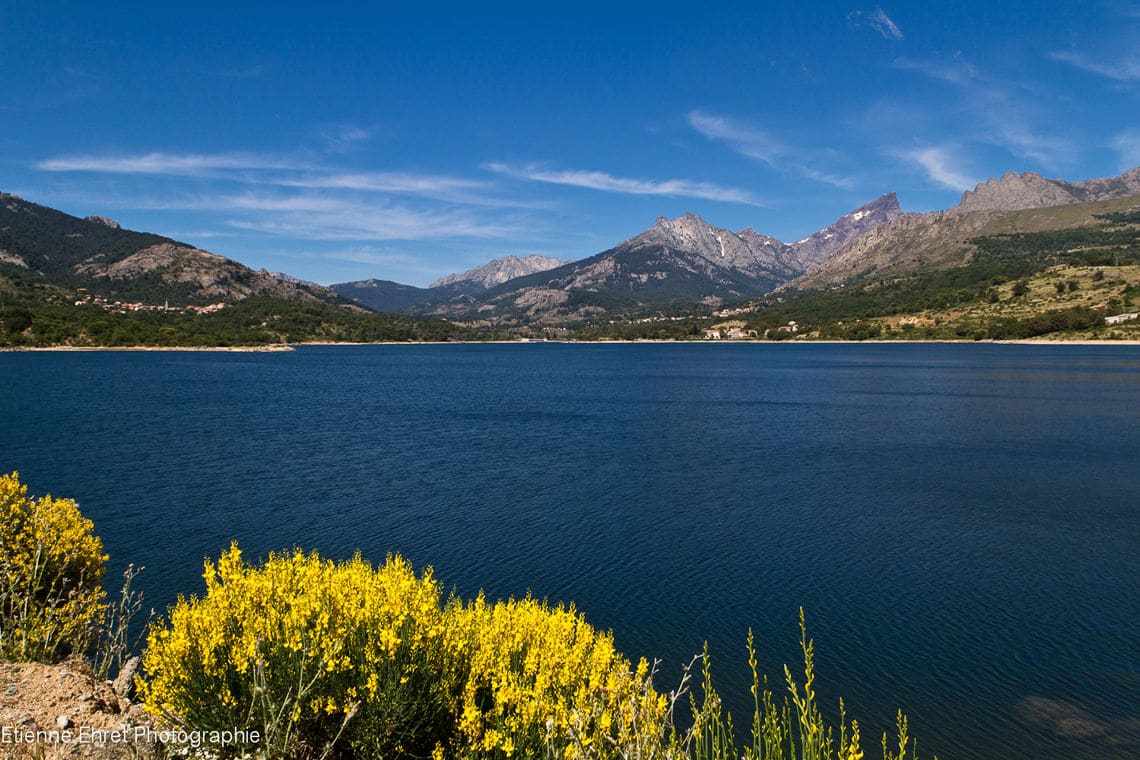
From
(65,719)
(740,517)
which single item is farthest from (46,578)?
(740,517)

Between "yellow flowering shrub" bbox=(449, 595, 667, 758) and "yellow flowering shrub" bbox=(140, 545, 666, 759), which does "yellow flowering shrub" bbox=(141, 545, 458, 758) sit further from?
"yellow flowering shrub" bbox=(449, 595, 667, 758)

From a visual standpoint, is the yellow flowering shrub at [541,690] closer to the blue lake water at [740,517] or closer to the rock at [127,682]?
the rock at [127,682]

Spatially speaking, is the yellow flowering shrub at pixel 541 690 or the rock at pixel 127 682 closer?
the yellow flowering shrub at pixel 541 690

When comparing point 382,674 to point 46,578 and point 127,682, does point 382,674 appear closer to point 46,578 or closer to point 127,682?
point 127,682

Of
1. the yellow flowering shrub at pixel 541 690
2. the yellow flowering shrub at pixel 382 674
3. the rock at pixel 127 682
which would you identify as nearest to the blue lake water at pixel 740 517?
the yellow flowering shrub at pixel 541 690

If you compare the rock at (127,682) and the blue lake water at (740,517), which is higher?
the rock at (127,682)

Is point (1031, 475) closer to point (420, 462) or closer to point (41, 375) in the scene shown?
point (420, 462)

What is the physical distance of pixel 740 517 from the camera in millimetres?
36281

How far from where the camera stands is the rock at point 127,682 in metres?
11.4

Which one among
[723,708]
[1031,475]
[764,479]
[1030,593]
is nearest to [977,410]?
[1031,475]

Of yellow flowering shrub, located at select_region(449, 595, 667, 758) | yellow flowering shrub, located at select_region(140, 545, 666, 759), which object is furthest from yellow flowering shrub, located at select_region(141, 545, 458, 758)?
yellow flowering shrub, located at select_region(449, 595, 667, 758)

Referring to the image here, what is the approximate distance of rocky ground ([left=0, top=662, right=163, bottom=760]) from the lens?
7824 millimetres

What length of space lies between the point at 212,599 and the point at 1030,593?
28149mm

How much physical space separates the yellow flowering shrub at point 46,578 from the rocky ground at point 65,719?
164 centimetres
